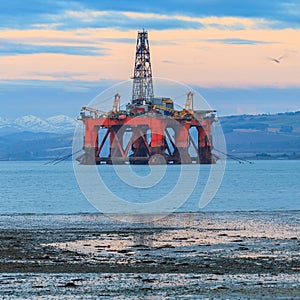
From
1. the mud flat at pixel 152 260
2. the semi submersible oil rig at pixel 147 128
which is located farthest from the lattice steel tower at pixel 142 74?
the mud flat at pixel 152 260

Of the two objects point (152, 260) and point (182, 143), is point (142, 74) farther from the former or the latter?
point (152, 260)

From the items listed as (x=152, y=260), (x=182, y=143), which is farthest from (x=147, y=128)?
(x=152, y=260)

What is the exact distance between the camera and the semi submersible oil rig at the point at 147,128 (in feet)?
453

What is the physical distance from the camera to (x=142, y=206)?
5834 centimetres

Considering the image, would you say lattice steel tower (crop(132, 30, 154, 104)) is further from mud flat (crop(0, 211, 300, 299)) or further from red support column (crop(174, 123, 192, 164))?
mud flat (crop(0, 211, 300, 299))

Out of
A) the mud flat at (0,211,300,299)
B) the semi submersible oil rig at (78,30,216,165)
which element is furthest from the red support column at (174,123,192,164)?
the mud flat at (0,211,300,299)

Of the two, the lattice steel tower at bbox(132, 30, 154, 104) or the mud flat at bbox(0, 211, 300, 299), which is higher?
the lattice steel tower at bbox(132, 30, 154, 104)

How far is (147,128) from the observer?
456ft

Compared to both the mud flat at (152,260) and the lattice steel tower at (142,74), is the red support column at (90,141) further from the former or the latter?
the mud flat at (152,260)

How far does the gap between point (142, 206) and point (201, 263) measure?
35034 mm

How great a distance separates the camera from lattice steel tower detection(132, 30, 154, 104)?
148 m

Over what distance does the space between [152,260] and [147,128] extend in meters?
115

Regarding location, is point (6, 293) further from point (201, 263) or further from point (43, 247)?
point (43, 247)

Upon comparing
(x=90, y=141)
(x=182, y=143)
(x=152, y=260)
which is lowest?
(x=152, y=260)
